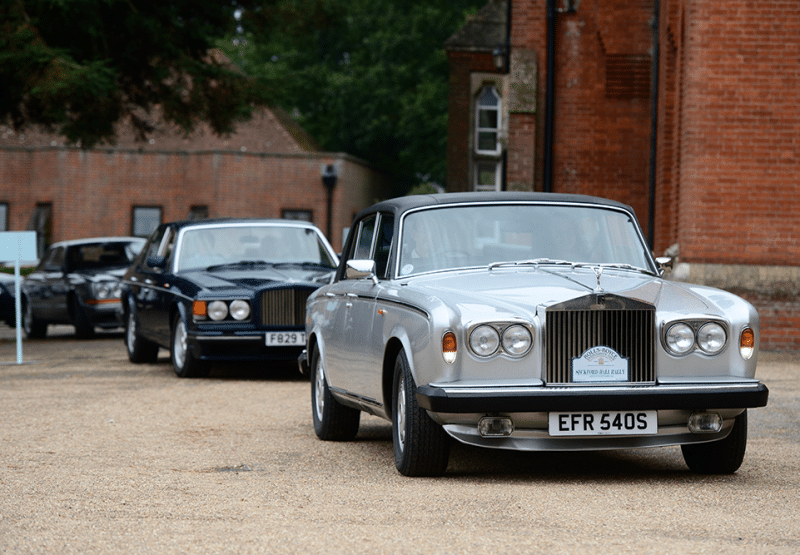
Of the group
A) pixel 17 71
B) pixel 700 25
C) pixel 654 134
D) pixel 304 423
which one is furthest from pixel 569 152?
pixel 304 423

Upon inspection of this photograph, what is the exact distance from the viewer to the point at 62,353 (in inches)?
666

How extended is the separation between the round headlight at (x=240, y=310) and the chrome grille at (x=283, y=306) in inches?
6.3

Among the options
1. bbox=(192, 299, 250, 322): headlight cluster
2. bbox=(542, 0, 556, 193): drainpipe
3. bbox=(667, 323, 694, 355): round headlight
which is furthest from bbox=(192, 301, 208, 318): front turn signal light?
bbox=(542, 0, 556, 193): drainpipe

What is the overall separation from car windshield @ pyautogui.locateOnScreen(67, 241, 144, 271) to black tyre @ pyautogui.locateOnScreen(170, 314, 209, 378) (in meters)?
7.33

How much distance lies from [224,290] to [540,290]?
6.74 metres

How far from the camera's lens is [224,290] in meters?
12.8

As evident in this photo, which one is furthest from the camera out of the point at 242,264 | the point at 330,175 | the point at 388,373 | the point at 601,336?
the point at 330,175

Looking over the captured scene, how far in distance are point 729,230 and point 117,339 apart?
33.7ft

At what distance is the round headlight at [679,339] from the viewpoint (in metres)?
6.33

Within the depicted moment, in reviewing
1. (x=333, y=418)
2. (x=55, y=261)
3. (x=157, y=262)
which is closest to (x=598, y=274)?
(x=333, y=418)

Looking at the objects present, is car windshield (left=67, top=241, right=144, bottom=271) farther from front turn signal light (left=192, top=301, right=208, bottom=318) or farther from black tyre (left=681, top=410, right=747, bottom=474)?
black tyre (left=681, top=410, right=747, bottom=474)

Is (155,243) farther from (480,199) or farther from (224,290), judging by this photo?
(480,199)

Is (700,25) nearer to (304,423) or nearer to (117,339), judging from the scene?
(304,423)

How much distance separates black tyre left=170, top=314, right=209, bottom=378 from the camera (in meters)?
12.9
